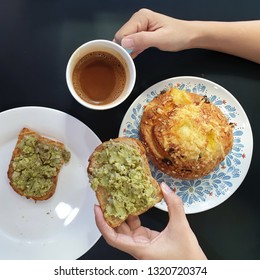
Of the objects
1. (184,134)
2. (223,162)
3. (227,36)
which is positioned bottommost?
(223,162)

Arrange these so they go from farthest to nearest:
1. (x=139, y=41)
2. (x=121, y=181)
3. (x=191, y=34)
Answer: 1. (x=191, y=34)
2. (x=139, y=41)
3. (x=121, y=181)

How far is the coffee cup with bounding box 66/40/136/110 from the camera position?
51.6 inches

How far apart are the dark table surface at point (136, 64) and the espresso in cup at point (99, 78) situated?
133mm

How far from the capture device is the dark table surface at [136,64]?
4.97 ft

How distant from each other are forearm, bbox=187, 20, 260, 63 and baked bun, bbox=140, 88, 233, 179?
24 cm

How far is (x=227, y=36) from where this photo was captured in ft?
4.93

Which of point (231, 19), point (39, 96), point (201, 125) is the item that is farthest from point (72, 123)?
point (231, 19)

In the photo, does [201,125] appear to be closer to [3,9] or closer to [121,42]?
[121,42]

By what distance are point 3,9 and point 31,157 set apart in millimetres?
583

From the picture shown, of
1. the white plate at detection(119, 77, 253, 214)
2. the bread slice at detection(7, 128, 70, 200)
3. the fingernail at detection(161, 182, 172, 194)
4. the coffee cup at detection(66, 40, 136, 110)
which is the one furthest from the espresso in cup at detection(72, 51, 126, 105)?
the fingernail at detection(161, 182, 172, 194)

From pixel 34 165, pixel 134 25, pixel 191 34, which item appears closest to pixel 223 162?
pixel 191 34

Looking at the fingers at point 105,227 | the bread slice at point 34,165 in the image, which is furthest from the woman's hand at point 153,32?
the fingers at point 105,227

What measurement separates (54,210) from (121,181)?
39 cm

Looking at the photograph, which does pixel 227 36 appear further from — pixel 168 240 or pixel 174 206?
pixel 168 240
